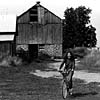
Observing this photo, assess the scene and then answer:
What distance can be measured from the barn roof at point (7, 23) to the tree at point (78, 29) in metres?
26.2

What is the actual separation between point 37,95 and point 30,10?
35.1 meters

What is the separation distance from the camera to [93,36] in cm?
7606

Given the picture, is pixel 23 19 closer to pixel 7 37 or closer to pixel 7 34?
pixel 7 34

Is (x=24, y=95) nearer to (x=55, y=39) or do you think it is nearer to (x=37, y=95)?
(x=37, y=95)

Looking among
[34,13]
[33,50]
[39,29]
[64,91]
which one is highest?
[34,13]

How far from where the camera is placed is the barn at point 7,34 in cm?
3878

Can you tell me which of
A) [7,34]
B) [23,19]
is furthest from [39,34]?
[7,34]

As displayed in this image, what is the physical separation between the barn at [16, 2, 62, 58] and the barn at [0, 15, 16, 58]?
1714 mm

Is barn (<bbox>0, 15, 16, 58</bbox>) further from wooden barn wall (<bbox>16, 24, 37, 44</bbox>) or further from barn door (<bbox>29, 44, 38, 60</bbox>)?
barn door (<bbox>29, 44, 38, 60</bbox>)

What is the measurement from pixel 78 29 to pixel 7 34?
34.3 m

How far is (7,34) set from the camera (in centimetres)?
4294

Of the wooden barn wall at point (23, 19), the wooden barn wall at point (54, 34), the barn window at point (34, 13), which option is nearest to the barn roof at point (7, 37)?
the wooden barn wall at point (23, 19)

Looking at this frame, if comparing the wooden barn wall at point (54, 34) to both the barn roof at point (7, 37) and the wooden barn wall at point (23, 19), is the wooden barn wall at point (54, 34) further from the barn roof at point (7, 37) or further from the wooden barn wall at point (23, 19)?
the barn roof at point (7, 37)

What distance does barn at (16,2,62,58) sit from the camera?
46625 mm
